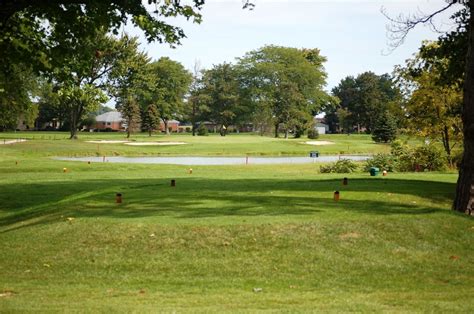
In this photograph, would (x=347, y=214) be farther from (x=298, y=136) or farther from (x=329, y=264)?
(x=298, y=136)

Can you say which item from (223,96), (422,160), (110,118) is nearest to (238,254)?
(422,160)

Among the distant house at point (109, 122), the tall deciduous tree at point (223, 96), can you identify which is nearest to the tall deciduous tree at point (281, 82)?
the tall deciduous tree at point (223, 96)

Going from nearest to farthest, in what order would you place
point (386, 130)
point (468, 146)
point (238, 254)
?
point (238, 254)
point (468, 146)
point (386, 130)

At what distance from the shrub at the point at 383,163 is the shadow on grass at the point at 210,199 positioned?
11752 millimetres

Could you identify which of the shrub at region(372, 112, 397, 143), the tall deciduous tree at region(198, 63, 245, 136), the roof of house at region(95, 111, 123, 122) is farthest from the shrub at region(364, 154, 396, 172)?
the roof of house at region(95, 111, 123, 122)

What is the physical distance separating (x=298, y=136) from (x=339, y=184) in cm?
7346

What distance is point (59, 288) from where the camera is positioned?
28.7ft

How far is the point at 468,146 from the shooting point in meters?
13.7

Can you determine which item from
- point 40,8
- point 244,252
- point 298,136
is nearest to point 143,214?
point 244,252

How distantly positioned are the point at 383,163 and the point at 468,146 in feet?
58.1

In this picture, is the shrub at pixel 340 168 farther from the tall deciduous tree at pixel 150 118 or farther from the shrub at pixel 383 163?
the tall deciduous tree at pixel 150 118

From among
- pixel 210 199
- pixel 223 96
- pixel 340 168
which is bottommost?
pixel 210 199

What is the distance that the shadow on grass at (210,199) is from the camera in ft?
42.2

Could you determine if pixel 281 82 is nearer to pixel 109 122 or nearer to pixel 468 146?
pixel 109 122
